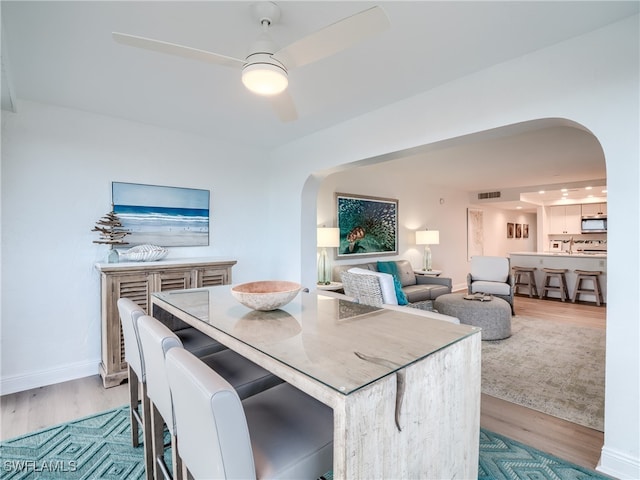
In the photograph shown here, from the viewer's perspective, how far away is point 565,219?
8930 mm

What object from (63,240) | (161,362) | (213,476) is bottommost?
(213,476)

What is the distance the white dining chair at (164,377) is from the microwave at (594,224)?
390 inches

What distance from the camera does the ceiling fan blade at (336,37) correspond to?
125cm

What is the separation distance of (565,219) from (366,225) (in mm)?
6991

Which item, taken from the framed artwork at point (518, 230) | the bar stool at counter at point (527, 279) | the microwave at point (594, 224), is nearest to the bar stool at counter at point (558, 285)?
the bar stool at counter at point (527, 279)

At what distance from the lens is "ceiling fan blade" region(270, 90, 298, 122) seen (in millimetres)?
1904

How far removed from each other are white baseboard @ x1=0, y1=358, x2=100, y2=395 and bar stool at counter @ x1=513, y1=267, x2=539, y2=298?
24.1ft

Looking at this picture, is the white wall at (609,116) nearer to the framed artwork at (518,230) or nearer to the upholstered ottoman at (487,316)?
the upholstered ottoman at (487,316)

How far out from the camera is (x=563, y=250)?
9062mm

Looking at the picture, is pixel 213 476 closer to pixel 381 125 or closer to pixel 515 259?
pixel 381 125

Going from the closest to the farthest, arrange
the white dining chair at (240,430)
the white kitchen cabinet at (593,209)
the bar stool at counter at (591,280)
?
1. the white dining chair at (240,430)
2. the bar stool at counter at (591,280)
3. the white kitchen cabinet at (593,209)

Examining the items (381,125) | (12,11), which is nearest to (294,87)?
(381,125)

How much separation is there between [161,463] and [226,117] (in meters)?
2.80

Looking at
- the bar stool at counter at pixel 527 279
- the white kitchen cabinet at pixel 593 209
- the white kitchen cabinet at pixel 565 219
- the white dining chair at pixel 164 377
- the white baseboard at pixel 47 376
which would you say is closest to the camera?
the white dining chair at pixel 164 377
